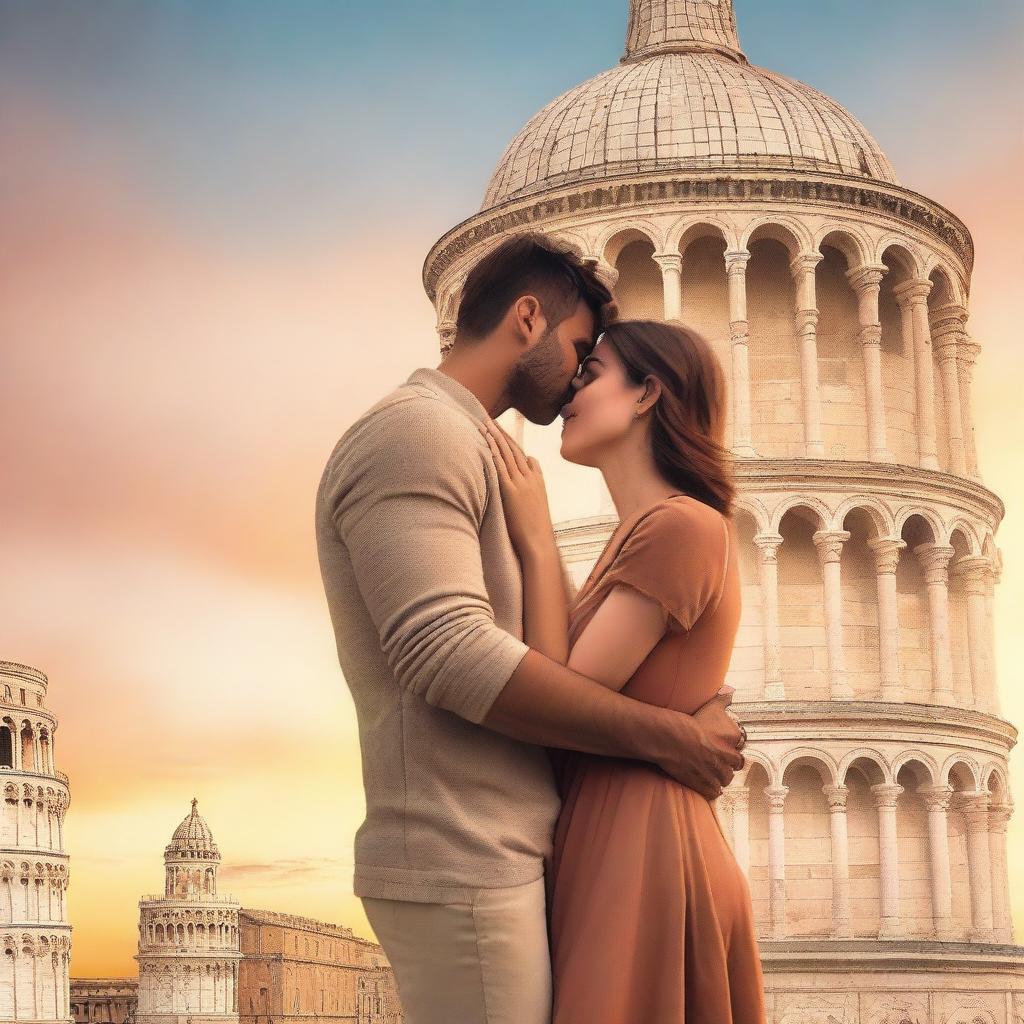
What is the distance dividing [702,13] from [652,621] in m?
35.0

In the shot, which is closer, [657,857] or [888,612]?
[657,857]

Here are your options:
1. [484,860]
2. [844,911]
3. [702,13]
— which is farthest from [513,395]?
[702,13]

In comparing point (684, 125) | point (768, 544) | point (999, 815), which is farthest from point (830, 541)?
point (684, 125)

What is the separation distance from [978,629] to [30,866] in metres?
63.2

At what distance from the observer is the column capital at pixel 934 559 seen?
33.3m

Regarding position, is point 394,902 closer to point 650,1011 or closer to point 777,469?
point 650,1011

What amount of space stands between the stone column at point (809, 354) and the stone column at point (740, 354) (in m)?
0.93

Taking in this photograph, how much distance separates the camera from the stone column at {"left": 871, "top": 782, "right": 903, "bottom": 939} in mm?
31456

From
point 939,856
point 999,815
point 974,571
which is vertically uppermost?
point 974,571

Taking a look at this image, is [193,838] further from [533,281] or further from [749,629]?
[533,281]

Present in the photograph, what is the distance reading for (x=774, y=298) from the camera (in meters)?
34.0

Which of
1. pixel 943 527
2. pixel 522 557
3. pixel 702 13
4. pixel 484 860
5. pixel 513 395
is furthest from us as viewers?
pixel 702 13

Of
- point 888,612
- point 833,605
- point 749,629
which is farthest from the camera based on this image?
point 888,612

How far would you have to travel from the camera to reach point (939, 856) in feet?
106
